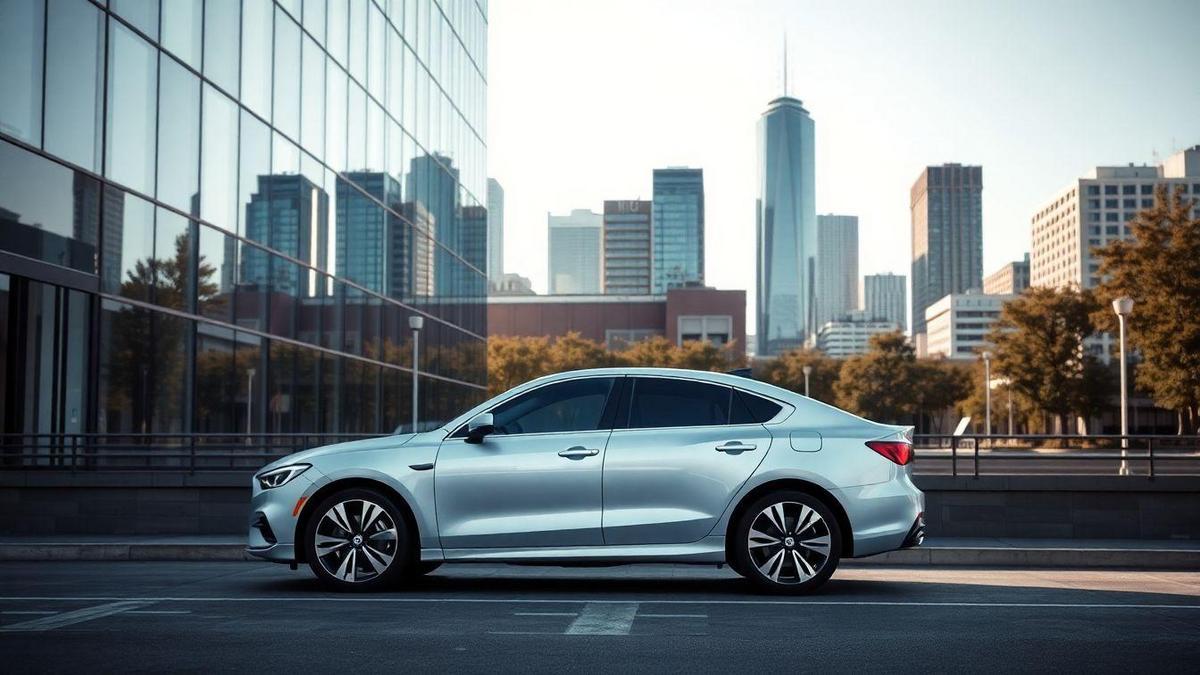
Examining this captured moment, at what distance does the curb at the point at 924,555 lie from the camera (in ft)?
43.9

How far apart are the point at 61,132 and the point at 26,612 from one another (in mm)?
12607

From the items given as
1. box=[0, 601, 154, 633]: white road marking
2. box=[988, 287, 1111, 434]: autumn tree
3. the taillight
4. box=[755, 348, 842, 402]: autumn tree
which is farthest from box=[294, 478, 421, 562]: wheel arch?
box=[755, 348, 842, 402]: autumn tree

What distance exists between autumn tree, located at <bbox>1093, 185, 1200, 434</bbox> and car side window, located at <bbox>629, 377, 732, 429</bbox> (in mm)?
42924

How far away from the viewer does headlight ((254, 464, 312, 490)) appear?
31.6 feet

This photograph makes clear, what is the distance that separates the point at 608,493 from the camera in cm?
941

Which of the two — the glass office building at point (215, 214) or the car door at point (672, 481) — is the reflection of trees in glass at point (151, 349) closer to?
the glass office building at point (215, 214)

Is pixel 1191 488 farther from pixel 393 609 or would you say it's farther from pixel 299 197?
pixel 299 197

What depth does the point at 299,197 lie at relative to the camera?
93.4ft

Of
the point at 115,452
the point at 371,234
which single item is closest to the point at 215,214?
the point at 115,452

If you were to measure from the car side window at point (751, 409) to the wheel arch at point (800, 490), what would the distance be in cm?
49

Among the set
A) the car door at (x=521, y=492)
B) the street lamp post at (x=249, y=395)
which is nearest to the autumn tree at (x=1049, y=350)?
the street lamp post at (x=249, y=395)

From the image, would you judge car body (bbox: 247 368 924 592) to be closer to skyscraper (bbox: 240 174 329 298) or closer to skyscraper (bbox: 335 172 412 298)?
skyscraper (bbox: 240 174 329 298)

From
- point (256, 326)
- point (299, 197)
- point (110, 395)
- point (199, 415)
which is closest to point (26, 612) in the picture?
point (110, 395)

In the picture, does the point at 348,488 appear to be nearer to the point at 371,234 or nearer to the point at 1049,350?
the point at 371,234
